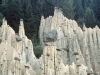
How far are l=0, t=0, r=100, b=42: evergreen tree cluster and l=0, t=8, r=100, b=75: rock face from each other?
8.46ft

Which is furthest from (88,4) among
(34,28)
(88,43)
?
(88,43)

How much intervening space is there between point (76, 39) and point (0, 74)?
11686 millimetres

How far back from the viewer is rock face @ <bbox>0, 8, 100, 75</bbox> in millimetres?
14992

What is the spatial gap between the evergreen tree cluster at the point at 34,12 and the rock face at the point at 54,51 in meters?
2.58

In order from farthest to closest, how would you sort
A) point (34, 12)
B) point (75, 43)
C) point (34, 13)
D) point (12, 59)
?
1. point (34, 12)
2. point (34, 13)
3. point (75, 43)
4. point (12, 59)

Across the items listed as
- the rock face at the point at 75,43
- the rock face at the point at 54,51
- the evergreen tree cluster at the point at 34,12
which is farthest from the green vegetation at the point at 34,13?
the rock face at the point at 75,43

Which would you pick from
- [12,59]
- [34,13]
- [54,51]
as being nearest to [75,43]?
[12,59]

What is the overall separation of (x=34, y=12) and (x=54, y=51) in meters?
23.5

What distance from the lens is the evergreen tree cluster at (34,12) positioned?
1331 inches

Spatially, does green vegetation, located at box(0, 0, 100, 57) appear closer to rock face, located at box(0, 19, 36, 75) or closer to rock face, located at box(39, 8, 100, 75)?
rock face, located at box(39, 8, 100, 75)

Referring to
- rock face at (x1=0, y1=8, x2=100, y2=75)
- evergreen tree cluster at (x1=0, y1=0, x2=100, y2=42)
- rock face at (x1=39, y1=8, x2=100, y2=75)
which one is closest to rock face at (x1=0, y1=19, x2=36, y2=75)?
rock face at (x1=0, y1=8, x2=100, y2=75)

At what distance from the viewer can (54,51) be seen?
1494 centimetres

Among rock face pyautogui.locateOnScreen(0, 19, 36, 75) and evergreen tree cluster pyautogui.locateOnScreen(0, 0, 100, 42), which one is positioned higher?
evergreen tree cluster pyautogui.locateOnScreen(0, 0, 100, 42)

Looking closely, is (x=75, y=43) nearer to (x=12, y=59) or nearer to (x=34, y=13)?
(x=12, y=59)
